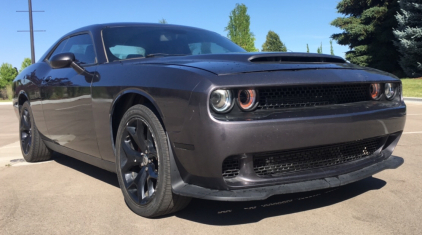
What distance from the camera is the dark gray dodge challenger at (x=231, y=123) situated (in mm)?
2410

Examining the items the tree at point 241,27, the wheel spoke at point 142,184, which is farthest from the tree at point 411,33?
the tree at point 241,27

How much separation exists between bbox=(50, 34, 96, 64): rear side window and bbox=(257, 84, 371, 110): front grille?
184 centimetres

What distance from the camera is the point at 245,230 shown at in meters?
2.58

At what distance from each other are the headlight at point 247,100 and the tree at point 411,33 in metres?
23.4

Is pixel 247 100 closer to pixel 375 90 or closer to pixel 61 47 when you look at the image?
pixel 375 90

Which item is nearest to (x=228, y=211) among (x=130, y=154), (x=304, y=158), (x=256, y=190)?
(x=256, y=190)

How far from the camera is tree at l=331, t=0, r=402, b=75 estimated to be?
89.4 feet

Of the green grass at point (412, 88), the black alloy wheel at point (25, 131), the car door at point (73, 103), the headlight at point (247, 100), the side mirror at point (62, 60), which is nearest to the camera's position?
the headlight at point (247, 100)

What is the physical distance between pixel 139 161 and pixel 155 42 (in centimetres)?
138

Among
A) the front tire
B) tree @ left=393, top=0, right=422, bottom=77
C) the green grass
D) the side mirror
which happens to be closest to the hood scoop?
the front tire

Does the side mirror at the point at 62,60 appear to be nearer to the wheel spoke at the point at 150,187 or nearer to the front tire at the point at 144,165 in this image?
the front tire at the point at 144,165

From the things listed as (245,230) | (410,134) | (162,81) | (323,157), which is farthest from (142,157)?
(410,134)

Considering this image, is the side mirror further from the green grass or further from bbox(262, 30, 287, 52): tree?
bbox(262, 30, 287, 52): tree

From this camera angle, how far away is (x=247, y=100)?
2.51m
